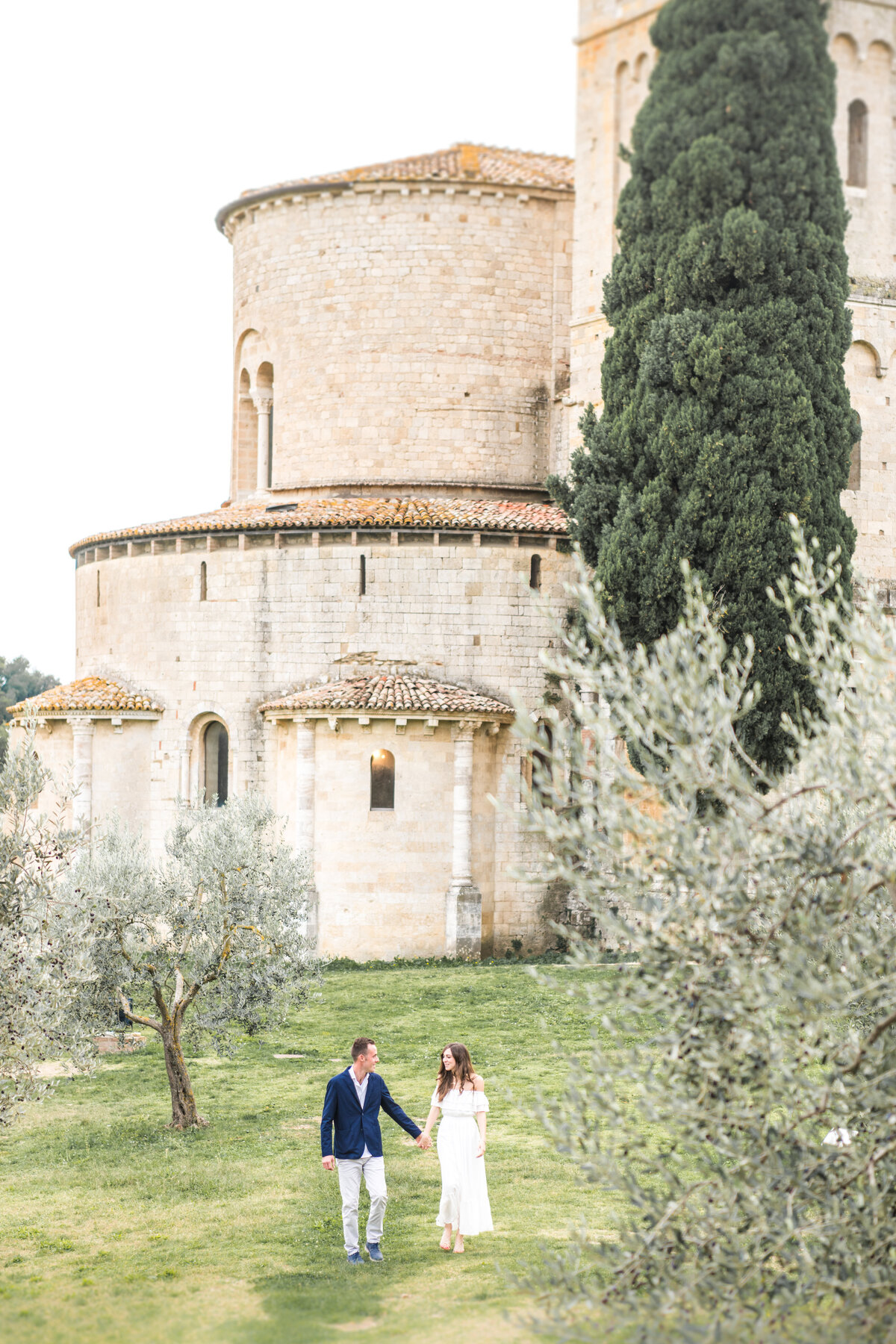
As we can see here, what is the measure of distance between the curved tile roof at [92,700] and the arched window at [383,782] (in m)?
4.54

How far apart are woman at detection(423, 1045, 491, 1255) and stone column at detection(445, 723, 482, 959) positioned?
533 inches

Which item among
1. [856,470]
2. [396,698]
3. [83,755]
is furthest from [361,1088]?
[83,755]

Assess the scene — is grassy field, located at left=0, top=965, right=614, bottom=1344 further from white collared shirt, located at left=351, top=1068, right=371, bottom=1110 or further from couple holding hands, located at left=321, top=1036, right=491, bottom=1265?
white collared shirt, located at left=351, top=1068, right=371, bottom=1110

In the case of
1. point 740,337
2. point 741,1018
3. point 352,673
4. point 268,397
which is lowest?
point 741,1018

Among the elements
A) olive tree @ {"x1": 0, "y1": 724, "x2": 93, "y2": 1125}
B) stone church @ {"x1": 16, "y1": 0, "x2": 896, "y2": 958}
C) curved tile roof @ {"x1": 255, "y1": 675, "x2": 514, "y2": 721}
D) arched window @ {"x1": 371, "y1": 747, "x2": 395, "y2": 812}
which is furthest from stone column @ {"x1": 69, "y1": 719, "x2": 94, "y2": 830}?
olive tree @ {"x1": 0, "y1": 724, "x2": 93, "y2": 1125}

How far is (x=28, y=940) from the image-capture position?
33.6 ft

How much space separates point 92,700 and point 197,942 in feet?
42.3

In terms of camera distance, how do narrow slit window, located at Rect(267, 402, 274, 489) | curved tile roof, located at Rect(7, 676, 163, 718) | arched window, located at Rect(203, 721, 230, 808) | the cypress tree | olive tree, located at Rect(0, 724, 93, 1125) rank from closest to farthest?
olive tree, located at Rect(0, 724, 93, 1125)
the cypress tree
curved tile roof, located at Rect(7, 676, 163, 718)
arched window, located at Rect(203, 721, 230, 808)
narrow slit window, located at Rect(267, 402, 274, 489)

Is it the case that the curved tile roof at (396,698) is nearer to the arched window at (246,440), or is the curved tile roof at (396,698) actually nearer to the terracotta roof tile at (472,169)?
the arched window at (246,440)

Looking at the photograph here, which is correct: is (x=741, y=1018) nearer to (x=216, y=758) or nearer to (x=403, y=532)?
(x=403, y=532)

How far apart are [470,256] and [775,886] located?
23.9 m

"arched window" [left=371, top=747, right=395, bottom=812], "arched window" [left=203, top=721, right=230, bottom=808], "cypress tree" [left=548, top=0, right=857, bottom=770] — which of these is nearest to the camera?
"cypress tree" [left=548, top=0, right=857, bottom=770]

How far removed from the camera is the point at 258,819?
1672cm

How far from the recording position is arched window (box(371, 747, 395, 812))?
24531 mm
